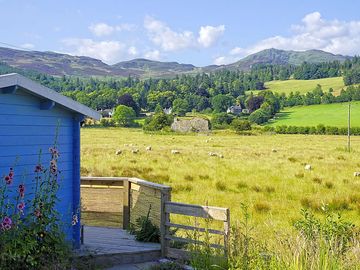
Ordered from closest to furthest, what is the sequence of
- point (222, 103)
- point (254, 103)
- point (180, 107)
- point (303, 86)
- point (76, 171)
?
point (76, 171)
point (254, 103)
point (180, 107)
point (222, 103)
point (303, 86)

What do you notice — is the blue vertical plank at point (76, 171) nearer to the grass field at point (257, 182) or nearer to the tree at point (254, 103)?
the grass field at point (257, 182)

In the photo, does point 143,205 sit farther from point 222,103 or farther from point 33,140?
point 222,103

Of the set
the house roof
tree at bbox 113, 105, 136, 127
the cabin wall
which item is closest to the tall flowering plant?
the cabin wall

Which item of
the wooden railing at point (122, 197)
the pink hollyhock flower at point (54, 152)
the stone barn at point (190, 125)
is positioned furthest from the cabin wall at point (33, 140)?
the stone barn at point (190, 125)

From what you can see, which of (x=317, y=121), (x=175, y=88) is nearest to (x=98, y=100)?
(x=175, y=88)

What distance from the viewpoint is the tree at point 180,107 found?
431 feet

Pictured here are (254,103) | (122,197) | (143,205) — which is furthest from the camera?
(254,103)

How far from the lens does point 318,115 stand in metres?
108

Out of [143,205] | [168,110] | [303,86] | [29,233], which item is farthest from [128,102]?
[29,233]

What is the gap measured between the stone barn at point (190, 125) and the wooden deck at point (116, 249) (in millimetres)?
71097

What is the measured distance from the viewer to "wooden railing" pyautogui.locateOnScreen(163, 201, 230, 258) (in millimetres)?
7751

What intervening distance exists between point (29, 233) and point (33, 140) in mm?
1854

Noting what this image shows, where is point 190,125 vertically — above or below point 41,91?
below

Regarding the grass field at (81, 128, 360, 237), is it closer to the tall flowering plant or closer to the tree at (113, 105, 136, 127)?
the tall flowering plant
